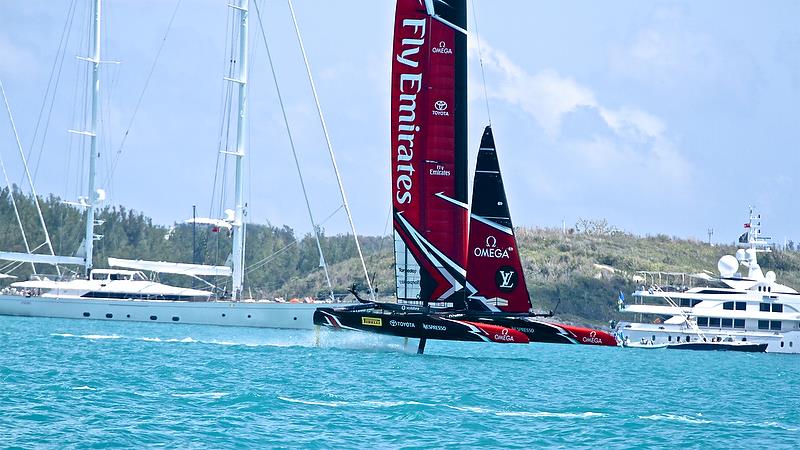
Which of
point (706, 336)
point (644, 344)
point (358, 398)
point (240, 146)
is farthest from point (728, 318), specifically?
point (358, 398)

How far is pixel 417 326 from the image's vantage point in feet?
116

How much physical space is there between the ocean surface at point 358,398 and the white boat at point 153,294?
1084 centimetres

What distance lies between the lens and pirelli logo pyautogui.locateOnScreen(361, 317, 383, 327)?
3581cm

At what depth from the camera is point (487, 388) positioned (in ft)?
97.6

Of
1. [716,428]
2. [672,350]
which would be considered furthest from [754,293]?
[716,428]

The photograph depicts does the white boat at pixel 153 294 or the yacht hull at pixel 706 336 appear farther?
the yacht hull at pixel 706 336

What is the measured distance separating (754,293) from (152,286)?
28.8 metres

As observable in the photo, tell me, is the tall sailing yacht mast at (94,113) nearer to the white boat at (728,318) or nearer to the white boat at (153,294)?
the white boat at (153,294)

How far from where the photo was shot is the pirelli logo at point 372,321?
35.8m

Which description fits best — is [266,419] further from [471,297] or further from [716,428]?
[471,297]

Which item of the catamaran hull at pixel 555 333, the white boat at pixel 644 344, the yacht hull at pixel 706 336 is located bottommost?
the white boat at pixel 644 344

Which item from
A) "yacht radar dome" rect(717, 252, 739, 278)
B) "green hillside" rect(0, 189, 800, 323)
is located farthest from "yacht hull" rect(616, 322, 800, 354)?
"green hillside" rect(0, 189, 800, 323)

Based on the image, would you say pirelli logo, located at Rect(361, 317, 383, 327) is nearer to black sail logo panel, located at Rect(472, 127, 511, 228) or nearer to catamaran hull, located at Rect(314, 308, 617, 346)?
catamaran hull, located at Rect(314, 308, 617, 346)

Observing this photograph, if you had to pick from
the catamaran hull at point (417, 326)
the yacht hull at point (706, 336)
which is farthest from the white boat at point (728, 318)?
the catamaran hull at point (417, 326)
